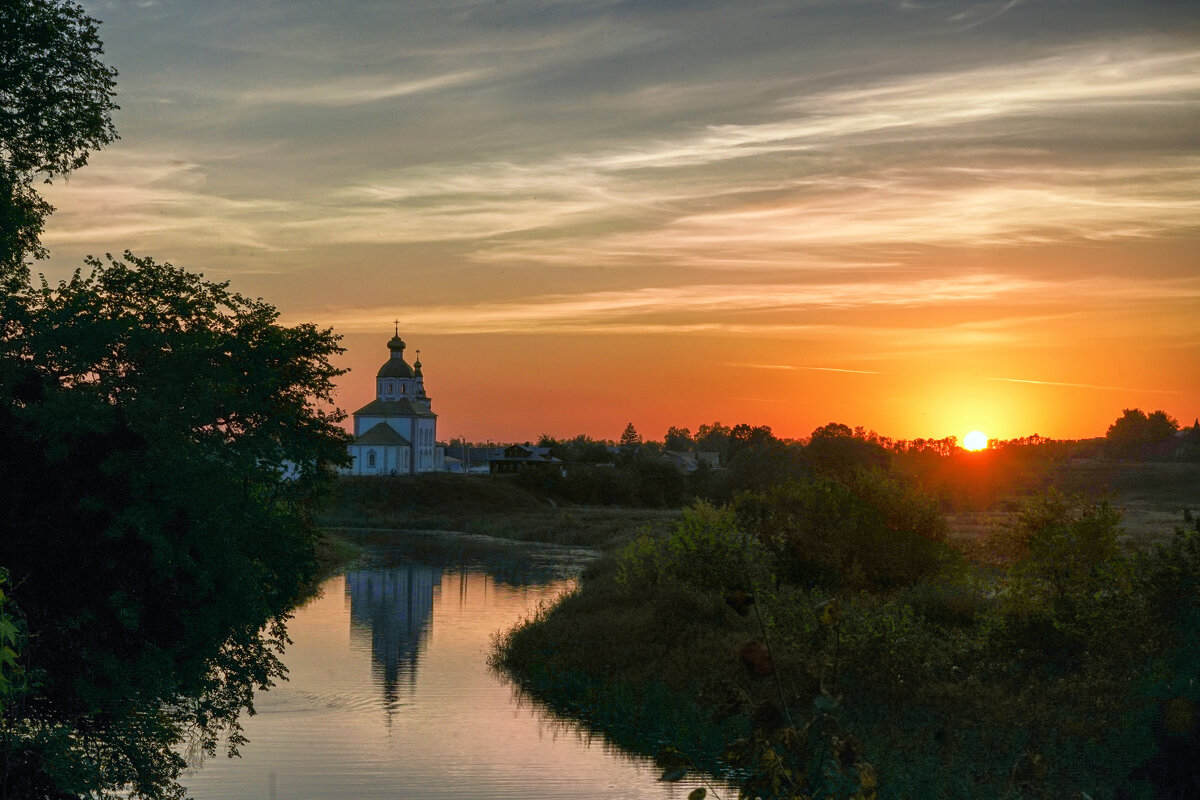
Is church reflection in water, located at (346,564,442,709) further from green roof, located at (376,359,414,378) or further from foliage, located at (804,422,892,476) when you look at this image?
green roof, located at (376,359,414,378)

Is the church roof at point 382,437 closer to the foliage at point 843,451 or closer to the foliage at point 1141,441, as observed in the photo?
the foliage at point 843,451

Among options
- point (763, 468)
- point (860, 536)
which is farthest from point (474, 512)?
point (860, 536)

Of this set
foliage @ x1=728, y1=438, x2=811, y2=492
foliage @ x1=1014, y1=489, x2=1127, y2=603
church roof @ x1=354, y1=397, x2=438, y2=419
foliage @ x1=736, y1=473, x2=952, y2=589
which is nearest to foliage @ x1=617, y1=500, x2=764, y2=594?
foliage @ x1=736, y1=473, x2=952, y2=589

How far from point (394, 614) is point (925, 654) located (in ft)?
92.0

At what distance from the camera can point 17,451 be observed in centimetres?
2128

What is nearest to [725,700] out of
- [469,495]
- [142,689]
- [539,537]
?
[142,689]

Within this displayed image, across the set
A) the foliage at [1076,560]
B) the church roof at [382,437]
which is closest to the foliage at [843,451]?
the foliage at [1076,560]

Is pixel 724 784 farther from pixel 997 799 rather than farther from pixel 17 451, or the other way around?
pixel 17 451

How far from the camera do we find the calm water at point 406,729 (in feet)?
80.2

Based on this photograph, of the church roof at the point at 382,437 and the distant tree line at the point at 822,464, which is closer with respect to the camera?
the distant tree line at the point at 822,464

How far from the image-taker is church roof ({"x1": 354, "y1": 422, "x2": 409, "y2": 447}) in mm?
158750

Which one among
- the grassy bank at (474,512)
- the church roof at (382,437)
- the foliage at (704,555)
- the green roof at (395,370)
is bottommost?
the grassy bank at (474,512)

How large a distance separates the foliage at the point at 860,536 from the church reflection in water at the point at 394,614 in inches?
498

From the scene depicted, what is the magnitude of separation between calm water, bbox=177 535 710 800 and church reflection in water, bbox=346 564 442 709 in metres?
0.10
